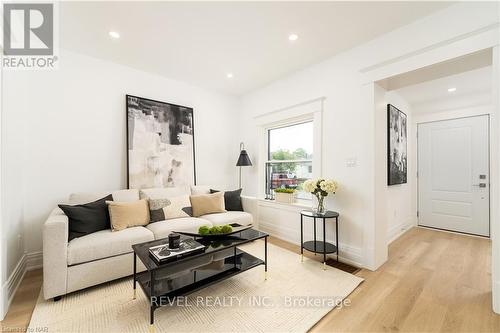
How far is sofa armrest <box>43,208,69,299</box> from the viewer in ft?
5.97

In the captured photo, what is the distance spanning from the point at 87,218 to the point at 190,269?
122cm

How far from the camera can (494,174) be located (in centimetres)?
179

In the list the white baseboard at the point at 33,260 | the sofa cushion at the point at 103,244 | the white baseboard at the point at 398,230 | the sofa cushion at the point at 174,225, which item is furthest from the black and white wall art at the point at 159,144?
the white baseboard at the point at 398,230

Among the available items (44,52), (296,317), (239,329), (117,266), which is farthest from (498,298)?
(44,52)

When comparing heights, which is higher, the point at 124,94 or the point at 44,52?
the point at 44,52

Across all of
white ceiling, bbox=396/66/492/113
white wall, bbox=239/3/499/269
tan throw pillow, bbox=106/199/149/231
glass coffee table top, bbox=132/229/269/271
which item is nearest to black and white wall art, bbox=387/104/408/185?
white ceiling, bbox=396/66/492/113

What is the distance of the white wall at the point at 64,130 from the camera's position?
2.28 m

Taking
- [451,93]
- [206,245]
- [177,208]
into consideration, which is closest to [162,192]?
[177,208]

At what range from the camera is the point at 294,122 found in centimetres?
365

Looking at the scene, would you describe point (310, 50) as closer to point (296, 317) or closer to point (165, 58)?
point (165, 58)

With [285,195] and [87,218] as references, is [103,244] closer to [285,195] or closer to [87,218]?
[87,218]

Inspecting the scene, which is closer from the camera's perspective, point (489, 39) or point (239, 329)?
point (239, 329)

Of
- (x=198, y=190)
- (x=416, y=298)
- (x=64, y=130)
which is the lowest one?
(x=416, y=298)

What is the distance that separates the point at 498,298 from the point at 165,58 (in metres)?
4.24
